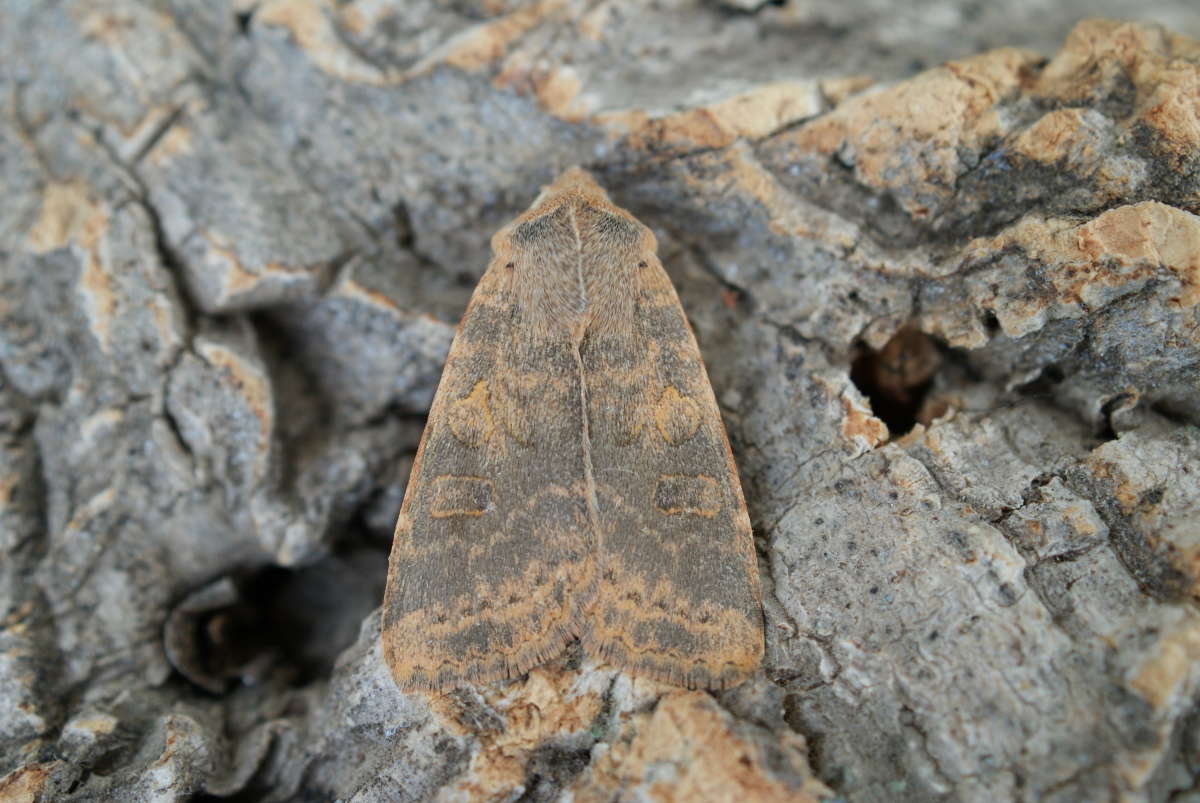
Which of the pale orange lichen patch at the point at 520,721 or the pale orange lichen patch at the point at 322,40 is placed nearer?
the pale orange lichen patch at the point at 520,721

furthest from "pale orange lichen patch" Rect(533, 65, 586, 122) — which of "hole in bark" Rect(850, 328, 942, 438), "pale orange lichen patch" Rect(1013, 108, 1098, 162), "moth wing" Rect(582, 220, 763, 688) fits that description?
"pale orange lichen patch" Rect(1013, 108, 1098, 162)

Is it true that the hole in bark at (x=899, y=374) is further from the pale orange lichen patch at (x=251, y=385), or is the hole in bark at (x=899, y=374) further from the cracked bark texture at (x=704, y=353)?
the pale orange lichen patch at (x=251, y=385)

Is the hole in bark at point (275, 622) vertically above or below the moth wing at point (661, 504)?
below

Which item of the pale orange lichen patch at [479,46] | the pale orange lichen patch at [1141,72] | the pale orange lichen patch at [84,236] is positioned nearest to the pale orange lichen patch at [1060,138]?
the pale orange lichen patch at [1141,72]

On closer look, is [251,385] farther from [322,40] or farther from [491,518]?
[322,40]

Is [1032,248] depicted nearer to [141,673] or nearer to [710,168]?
[710,168]

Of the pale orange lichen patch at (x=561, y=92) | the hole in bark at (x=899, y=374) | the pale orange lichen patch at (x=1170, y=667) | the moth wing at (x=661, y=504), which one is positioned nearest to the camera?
the pale orange lichen patch at (x=1170, y=667)

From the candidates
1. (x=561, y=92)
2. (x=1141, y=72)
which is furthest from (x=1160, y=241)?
(x=561, y=92)
